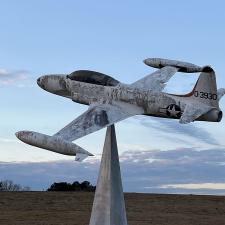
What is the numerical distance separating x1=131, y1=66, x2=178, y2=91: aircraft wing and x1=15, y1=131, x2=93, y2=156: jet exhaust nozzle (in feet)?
20.0

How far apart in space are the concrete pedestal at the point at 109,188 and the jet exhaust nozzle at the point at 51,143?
378cm

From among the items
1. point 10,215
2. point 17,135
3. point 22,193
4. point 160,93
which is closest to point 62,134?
point 17,135

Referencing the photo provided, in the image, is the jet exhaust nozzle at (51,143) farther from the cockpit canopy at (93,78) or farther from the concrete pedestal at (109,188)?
the cockpit canopy at (93,78)

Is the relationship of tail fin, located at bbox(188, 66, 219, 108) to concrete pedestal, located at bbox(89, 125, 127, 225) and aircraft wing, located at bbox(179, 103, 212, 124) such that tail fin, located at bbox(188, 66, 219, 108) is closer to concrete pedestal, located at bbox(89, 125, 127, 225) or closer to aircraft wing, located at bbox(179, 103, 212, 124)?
aircraft wing, located at bbox(179, 103, 212, 124)

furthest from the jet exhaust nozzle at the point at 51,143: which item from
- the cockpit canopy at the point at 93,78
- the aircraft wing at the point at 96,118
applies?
the cockpit canopy at the point at 93,78

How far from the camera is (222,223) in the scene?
4034 centimetres

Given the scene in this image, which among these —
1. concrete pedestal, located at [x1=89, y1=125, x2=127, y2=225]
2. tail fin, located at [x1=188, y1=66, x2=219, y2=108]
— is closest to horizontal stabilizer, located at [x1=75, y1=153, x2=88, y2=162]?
concrete pedestal, located at [x1=89, y1=125, x2=127, y2=225]

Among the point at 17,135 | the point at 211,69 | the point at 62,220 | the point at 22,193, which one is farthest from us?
the point at 22,193

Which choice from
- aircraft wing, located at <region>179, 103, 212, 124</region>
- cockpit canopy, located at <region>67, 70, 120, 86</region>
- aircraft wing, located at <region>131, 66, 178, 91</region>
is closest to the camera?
aircraft wing, located at <region>179, 103, 212, 124</region>

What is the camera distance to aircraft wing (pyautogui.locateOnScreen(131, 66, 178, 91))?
2720cm

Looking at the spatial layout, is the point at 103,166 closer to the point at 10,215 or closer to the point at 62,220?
the point at 62,220

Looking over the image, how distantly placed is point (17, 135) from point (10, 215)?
68.8ft

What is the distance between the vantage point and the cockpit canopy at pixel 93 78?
25688 mm

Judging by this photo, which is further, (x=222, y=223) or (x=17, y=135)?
(x=222, y=223)
